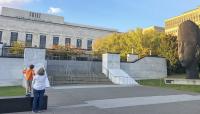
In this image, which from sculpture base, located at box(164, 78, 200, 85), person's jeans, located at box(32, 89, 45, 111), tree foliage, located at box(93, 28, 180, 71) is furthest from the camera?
tree foliage, located at box(93, 28, 180, 71)

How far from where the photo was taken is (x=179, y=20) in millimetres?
117625

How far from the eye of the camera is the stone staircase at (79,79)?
2171cm

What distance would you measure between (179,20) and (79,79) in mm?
104277

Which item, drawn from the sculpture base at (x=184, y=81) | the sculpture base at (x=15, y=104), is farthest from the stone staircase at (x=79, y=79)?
the sculpture base at (x=15, y=104)

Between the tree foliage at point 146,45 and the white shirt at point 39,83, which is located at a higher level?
the tree foliage at point 146,45

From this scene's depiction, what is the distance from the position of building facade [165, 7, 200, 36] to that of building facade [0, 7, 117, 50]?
46021 millimetres

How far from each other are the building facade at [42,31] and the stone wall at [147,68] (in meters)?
35.9

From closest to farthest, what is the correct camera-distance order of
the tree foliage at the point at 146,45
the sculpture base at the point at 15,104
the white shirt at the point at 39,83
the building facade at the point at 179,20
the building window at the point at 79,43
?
the sculpture base at the point at 15,104
the white shirt at the point at 39,83
the tree foliage at the point at 146,45
the building window at the point at 79,43
the building facade at the point at 179,20

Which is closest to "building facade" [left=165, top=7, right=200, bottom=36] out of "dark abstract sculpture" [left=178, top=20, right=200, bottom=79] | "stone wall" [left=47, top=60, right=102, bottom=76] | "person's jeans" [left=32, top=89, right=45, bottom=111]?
"stone wall" [left=47, top=60, right=102, bottom=76]

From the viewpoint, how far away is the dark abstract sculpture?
2161 cm

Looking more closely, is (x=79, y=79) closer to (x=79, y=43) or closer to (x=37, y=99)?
(x=37, y=99)

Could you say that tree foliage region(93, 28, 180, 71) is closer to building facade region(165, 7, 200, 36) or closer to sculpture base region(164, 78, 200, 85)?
sculpture base region(164, 78, 200, 85)

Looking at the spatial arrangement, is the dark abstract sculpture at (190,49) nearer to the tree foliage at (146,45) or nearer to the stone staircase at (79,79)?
the stone staircase at (79,79)

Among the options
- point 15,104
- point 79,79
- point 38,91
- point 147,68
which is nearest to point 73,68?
point 79,79
